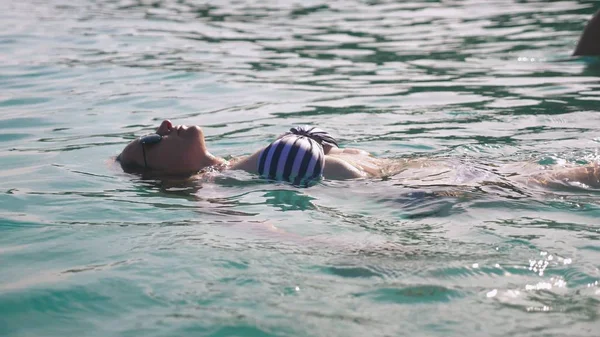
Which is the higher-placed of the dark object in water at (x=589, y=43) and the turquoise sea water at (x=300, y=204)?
the dark object in water at (x=589, y=43)

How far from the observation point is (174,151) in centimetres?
609

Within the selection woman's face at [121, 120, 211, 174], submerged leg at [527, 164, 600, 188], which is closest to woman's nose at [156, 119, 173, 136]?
woman's face at [121, 120, 211, 174]

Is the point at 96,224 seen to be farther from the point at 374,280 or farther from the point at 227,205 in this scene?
the point at 374,280

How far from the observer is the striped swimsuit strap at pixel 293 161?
5766 millimetres

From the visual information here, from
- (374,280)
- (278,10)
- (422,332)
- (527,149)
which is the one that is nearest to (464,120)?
(527,149)

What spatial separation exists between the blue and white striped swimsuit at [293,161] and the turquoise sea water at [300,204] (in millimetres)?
116

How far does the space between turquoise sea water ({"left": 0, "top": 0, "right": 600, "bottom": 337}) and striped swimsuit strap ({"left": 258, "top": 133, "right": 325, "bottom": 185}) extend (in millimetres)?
114

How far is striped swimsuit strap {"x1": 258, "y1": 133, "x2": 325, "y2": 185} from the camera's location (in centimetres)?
577

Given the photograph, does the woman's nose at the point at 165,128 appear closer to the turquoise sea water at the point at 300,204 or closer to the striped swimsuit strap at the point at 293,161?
the turquoise sea water at the point at 300,204

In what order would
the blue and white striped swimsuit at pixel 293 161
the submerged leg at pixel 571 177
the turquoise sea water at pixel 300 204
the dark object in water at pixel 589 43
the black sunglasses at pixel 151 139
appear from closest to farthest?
the turquoise sea water at pixel 300 204 → the submerged leg at pixel 571 177 → the blue and white striped swimsuit at pixel 293 161 → the black sunglasses at pixel 151 139 → the dark object in water at pixel 589 43

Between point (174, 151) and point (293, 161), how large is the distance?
896mm

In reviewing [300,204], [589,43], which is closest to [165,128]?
[300,204]

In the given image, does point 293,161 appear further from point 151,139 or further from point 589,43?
point 589,43

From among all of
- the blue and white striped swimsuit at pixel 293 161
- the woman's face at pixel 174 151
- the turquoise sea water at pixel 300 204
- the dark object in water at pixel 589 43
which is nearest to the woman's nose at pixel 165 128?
the woman's face at pixel 174 151
